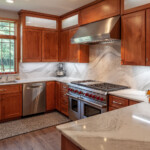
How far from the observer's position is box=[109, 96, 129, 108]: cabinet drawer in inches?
99.0

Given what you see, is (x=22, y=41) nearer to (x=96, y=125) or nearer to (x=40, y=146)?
(x=40, y=146)

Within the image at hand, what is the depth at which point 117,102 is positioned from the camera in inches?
104

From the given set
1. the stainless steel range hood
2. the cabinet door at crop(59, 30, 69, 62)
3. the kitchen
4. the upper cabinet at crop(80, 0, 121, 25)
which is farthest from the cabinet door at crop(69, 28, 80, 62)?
the upper cabinet at crop(80, 0, 121, 25)

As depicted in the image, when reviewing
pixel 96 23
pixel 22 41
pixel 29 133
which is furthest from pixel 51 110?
pixel 96 23

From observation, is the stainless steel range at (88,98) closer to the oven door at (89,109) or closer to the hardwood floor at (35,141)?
the oven door at (89,109)

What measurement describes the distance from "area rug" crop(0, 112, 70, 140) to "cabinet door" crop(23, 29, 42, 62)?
157 cm

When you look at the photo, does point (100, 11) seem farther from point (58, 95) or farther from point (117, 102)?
point (58, 95)

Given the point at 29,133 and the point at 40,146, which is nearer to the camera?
the point at 40,146

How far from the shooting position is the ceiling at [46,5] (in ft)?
11.6

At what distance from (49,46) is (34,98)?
1.57 meters

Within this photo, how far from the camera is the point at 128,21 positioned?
2.74 metres

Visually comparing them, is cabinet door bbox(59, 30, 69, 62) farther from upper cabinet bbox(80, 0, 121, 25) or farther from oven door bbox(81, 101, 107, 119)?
oven door bbox(81, 101, 107, 119)

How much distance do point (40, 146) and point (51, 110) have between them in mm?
1756

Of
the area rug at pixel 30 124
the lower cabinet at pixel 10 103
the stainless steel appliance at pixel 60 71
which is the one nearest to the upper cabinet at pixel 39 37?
the stainless steel appliance at pixel 60 71
